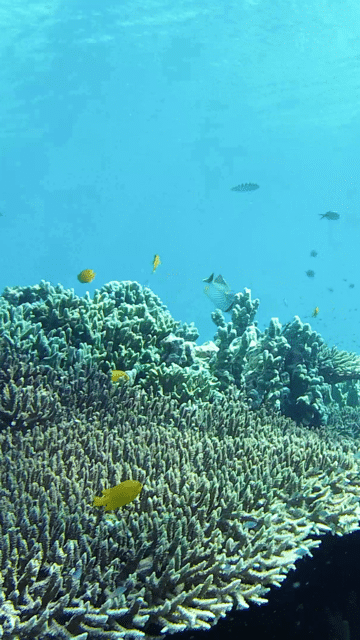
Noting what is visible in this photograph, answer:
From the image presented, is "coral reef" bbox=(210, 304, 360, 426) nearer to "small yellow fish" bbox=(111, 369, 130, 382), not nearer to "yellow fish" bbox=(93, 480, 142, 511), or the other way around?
"small yellow fish" bbox=(111, 369, 130, 382)

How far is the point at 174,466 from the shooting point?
3688mm

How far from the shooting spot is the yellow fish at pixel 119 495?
2.89 metres

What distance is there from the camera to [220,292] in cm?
816

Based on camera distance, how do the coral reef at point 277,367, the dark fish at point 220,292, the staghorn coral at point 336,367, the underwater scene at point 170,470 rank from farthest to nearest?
1. the staghorn coral at point 336,367
2. the dark fish at point 220,292
3. the coral reef at point 277,367
4. the underwater scene at point 170,470

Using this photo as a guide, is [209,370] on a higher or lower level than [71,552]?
higher

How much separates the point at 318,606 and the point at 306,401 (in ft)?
10.4

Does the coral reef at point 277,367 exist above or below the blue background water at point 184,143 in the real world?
below

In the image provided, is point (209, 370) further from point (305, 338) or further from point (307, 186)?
point (307, 186)

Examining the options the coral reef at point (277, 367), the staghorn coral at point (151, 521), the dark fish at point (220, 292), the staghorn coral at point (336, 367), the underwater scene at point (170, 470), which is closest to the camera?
the staghorn coral at point (151, 521)

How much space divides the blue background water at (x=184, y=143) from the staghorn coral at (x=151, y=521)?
721 inches

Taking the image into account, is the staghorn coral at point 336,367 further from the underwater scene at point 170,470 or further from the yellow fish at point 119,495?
the yellow fish at point 119,495

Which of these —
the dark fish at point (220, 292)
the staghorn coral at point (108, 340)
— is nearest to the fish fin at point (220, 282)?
the dark fish at point (220, 292)

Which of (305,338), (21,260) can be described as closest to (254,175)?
(21,260)

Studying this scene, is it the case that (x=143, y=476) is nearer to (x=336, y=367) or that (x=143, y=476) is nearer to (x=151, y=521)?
(x=151, y=521)
